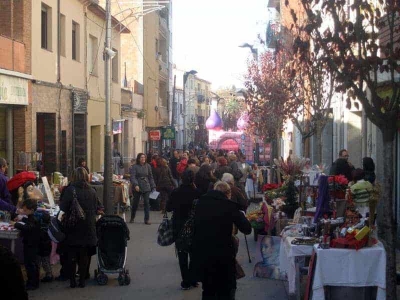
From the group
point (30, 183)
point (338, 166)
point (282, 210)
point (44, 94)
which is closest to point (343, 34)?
point (282, 210)

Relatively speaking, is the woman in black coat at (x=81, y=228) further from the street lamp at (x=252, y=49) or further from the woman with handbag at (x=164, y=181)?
the street lamp at (x=252, y=49)

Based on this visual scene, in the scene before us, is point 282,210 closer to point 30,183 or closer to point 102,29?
point 30,183

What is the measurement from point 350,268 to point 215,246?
1.72 meters

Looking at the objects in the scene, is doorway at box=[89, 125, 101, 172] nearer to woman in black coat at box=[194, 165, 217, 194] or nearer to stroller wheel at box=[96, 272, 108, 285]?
woman in black coat at box=[194, 165, 217, 194]

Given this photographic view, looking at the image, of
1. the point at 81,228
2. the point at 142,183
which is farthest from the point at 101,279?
the point at 142,183

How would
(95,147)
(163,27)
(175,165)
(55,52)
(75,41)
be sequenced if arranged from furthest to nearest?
(163,27) < (95,147) < (75,41) < (175,165) < (55,52)

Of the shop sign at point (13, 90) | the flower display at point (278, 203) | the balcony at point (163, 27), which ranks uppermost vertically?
the balcony at point (163, 27)

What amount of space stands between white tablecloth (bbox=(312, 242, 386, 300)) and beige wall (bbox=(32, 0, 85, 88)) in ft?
48.2

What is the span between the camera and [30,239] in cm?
1061

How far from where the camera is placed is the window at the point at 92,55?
2964 centimetres

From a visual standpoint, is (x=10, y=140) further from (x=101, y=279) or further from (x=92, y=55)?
(x=92, y=55)

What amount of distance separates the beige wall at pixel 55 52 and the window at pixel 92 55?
4.87 feet

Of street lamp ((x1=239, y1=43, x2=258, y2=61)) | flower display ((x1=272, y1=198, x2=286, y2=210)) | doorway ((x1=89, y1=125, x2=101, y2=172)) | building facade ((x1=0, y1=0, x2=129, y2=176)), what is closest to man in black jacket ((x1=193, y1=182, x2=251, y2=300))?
flower display ((x1=272, y1=198, x2=286, y2=210))

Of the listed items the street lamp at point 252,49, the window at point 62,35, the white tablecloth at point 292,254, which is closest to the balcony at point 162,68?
the street lamp at point 252,49
